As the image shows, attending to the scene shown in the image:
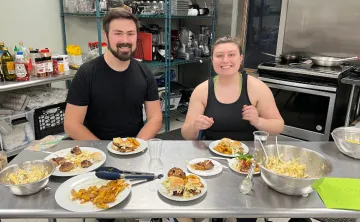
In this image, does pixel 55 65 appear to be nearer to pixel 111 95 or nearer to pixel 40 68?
pixel 40 68

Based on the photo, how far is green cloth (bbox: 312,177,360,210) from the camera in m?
1.06

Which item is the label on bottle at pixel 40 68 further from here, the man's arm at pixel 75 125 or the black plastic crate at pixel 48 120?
the man's arm at pixel 75 125

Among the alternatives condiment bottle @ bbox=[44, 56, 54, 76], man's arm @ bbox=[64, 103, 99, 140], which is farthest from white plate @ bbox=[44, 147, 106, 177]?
condiment bottle @ bbox=[44, 56, 54, 76]

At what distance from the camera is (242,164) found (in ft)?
4.27

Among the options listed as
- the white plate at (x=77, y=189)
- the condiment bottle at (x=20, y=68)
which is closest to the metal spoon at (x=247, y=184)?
the white plate at (x=77, y=189)

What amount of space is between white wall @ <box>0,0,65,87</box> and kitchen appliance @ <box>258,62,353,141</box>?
90.9 inches

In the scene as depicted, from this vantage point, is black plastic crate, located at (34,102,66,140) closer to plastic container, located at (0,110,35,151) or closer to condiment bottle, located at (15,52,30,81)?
plastic container, located at (0,110,35,151)

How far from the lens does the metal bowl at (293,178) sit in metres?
1.06

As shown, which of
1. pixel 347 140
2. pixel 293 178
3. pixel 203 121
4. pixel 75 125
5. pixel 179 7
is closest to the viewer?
pixel 293 178

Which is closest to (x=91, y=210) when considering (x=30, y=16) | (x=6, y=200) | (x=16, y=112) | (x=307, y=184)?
(x=6, y=200)

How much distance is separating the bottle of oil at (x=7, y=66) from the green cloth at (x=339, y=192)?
8.33ft

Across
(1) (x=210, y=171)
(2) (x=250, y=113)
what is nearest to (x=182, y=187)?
(1) (x=210, y=171)

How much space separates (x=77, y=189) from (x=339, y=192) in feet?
3.28

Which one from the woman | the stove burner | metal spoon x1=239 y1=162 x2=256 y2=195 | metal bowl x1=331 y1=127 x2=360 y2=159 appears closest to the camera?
metal spoon x1=239 y1=162 x2=256 y2=195
